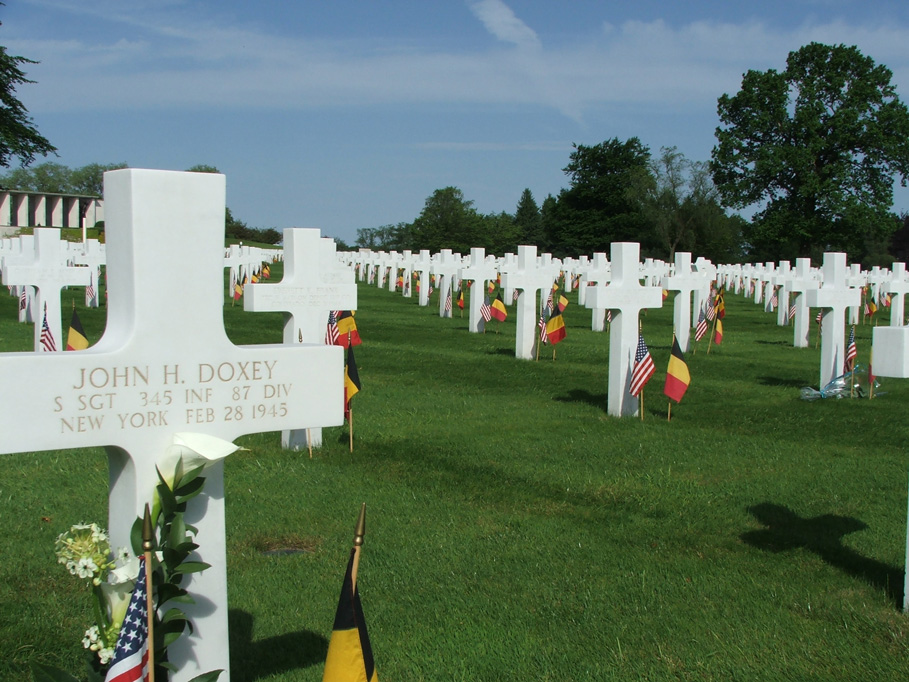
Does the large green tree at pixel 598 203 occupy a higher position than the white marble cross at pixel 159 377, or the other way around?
the large green tree at pixel 598 203

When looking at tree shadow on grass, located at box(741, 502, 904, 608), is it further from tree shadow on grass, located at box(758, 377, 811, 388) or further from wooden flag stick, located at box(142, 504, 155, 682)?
tree shadow on grass, located at box(758, 377, 811, 388)

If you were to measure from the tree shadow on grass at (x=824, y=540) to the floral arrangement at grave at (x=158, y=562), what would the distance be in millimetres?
4082

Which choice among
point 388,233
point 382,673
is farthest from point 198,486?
point 388,233

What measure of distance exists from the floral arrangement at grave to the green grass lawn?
593 mm

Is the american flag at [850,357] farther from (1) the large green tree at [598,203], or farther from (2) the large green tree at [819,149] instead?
(1) the large green tree at [598,203]

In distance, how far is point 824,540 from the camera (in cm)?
677

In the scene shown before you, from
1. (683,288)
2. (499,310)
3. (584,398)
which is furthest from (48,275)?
(683,288)

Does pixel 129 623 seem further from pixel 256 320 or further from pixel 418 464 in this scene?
pixel 256 320

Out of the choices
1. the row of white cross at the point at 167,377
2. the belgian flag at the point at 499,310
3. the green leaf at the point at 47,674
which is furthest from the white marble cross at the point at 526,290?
the green leaf at the point at 47,674

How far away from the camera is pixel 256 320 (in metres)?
27.5

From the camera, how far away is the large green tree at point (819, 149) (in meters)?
52.1

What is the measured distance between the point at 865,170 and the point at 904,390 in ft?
139

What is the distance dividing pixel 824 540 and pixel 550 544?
1917 mm

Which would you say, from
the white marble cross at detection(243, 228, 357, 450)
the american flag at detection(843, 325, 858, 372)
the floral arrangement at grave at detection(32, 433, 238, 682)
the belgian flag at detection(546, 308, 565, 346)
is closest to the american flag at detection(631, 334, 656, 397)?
the white marble cross at detection(243, 228, 357, 450)
